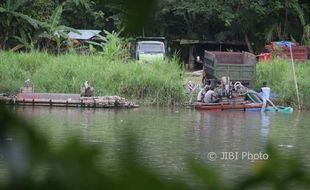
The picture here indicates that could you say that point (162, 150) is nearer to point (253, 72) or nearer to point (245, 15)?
point (253, 72)

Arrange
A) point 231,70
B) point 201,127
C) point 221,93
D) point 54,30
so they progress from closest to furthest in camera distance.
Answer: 1. point 201,127
2. point 221,93
3. point 231,70
4. point 54,30

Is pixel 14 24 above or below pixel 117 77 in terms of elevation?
above

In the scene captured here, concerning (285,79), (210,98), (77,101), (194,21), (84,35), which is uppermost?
(194,21)

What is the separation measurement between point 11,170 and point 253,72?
22.8 meters

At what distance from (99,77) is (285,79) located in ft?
22.2

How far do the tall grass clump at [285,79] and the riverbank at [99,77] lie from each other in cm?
319

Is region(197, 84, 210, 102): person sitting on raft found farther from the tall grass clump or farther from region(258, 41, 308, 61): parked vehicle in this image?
region(258, 41, 308, 61): parked vehicle

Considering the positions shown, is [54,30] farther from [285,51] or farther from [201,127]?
[201,127]

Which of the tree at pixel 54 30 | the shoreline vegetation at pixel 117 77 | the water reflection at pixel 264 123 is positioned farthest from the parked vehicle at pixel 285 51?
the tree at pixel 54 30

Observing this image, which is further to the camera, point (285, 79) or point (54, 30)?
point (54, 30)

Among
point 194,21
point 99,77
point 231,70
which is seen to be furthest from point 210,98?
point 194,21

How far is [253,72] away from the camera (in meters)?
23.2

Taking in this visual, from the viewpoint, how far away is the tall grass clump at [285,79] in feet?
76.5

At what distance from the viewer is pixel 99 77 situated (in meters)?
23.1
